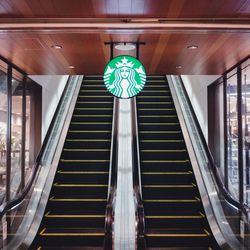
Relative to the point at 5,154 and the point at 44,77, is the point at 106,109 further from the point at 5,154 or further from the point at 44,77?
the point at 5,154

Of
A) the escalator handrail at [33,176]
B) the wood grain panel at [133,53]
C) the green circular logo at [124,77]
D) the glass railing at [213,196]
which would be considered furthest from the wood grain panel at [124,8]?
the glass railing at [213,196]

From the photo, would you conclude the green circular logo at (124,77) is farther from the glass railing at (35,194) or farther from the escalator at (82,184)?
the escalator at (82,184)

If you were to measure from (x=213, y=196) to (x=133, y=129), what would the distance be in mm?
2335

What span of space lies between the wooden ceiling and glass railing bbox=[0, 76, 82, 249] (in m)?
2.00

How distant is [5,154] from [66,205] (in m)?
1.51

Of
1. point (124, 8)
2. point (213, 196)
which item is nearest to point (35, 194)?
point (213, 196)

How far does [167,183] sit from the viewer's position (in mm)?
7594

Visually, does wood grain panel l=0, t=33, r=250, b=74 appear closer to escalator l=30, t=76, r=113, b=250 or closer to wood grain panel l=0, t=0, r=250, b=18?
wood grain panel l=0, t=0, r=250, b=18

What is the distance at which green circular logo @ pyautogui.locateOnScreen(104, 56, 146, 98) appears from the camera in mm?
5047

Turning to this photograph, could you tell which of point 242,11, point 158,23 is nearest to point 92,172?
point 158,23

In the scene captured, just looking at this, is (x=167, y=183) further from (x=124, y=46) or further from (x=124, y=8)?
(x=124, y=8)

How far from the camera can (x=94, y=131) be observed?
9.02 metres

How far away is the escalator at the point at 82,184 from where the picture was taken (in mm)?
6129

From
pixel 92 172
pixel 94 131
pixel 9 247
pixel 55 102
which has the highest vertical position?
pixel 55 102
